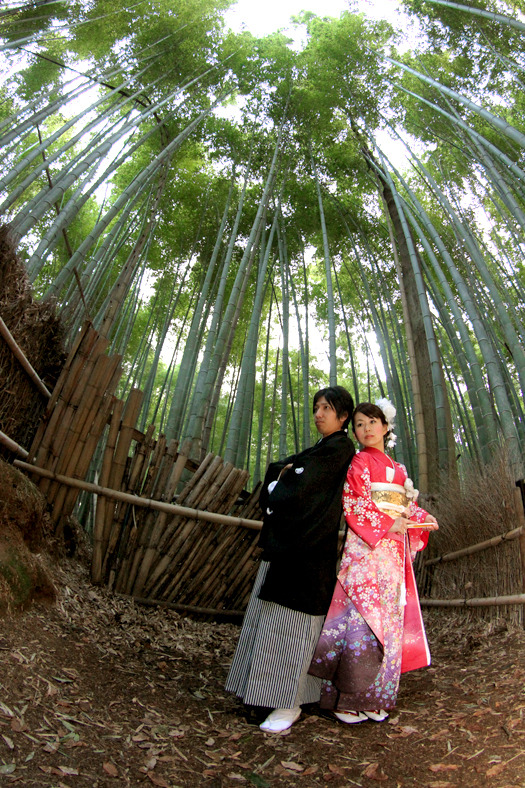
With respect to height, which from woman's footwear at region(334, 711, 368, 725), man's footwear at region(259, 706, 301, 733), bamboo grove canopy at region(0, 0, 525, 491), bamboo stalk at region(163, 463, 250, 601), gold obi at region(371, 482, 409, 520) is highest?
bamboo grove canopy at region(0, 0, 525, 491)

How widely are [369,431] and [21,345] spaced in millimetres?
1576

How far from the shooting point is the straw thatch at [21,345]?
Answer: 220 centimetres

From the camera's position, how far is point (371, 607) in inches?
64.9

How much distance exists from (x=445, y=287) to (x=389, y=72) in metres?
2.78

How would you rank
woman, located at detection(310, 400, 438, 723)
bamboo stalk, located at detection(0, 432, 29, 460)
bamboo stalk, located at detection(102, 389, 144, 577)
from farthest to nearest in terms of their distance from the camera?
bamboo stalk, located at detection(102, 389, 144, 577) < bamboo stalk, located at detection(0, 432, 29, 460) < woman, located at detection(310, 400, 438, 723)

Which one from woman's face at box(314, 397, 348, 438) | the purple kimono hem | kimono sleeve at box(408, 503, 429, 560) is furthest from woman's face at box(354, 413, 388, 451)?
the purple kimono hem

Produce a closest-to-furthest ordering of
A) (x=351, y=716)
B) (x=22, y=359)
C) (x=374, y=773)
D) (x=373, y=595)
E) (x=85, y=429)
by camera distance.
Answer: (x=374, y=773) < (x=351, y=716) < (x=373, y=595) < (x=22, y=359) < (x=85, y=429)

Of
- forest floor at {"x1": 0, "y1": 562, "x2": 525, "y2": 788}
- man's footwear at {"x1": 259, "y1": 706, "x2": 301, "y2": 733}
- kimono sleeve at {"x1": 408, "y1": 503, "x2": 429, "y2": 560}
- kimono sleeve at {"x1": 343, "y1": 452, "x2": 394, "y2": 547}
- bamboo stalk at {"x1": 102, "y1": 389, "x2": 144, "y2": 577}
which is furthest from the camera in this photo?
bamboo stalk at {"x1": 102, "y1": 389, "x2": 144, "y2": 577}

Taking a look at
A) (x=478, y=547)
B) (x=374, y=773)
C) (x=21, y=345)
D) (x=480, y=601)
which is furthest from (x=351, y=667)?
(x=21, y=345)

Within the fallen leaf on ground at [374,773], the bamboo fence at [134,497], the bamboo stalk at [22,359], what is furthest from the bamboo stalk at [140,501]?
the fallen leaf on ground at [374,773]

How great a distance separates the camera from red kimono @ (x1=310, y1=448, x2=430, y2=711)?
1.58 metres

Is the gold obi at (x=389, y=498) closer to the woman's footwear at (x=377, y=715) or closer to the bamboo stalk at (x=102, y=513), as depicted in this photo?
the woman's footwear at (x=377, y=715)

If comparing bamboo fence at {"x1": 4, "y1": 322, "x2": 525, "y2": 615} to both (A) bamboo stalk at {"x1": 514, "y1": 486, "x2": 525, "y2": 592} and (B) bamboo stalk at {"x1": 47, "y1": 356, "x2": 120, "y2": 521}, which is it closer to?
(B) bamboo stalk at {"x1": 47, "y1": 356, "x2": 120, "y2": 521}

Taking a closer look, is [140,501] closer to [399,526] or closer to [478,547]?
[399,526]
